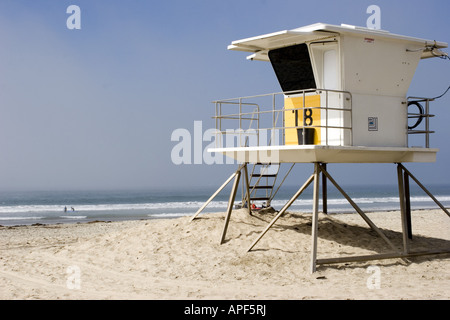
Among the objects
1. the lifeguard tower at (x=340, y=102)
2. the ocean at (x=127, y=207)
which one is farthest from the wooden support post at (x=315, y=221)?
the ocean at (x=127, y=207)

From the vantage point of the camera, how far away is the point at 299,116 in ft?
44.1

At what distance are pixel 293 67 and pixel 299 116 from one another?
4.05 feet

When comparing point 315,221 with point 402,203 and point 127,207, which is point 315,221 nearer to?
point 402,203

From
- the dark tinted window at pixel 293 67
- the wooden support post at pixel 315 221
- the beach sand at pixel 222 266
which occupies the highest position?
the dark tinted window at pixel 293 67

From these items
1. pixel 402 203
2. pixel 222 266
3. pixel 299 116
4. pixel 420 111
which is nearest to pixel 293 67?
pixel 299 116

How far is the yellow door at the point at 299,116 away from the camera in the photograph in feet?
42.7

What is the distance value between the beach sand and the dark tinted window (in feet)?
12.7

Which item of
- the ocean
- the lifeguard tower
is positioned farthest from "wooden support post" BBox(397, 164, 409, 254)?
the ocean

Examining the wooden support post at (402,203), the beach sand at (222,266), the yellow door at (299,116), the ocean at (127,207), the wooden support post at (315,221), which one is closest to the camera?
the beach sand at (222,266)

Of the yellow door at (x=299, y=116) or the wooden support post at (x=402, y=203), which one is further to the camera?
the wooden support post at (x=402, y=203)

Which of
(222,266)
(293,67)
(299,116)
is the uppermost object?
(293,67)

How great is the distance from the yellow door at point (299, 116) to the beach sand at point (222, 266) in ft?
8.36

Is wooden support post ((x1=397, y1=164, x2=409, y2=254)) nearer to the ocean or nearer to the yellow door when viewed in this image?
the yellow door

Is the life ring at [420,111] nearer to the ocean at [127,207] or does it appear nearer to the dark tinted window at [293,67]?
the dark tinted window at [293,67]
